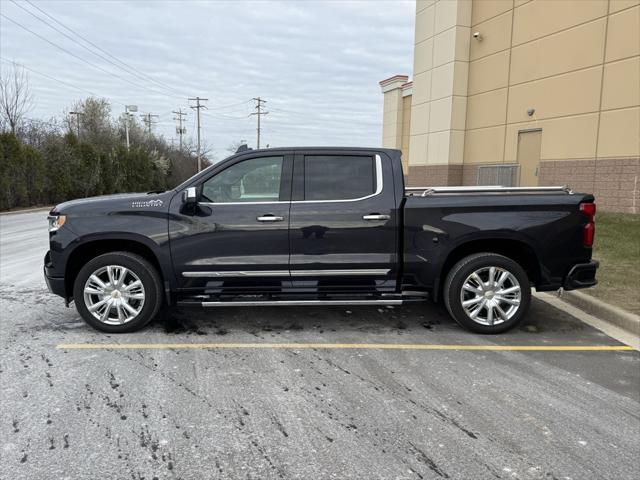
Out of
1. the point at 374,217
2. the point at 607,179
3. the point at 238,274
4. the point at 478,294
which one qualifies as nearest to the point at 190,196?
the point at 238,274

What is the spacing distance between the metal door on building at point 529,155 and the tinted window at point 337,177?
1459 cm

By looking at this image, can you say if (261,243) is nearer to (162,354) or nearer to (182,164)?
(162,354)

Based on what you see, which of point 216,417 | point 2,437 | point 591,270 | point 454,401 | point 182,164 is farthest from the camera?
point 182,164

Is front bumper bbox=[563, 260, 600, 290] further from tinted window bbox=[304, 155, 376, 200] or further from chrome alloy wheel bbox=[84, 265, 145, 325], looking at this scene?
chrome alloy wheel bbox=[84, 265, 145, 325]

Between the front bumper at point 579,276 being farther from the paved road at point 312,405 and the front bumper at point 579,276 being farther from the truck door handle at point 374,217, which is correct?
the truck door handle at point 374,217

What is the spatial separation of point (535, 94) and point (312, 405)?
17.3m

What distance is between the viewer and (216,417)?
138 inches

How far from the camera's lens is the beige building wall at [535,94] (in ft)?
47.3

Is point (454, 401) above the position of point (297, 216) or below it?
below

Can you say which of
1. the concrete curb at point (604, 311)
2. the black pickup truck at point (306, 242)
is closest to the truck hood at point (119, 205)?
the black pickup truck at point (306, 242)

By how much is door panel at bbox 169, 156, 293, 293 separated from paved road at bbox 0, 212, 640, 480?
61cm

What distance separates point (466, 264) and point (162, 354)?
318 cm

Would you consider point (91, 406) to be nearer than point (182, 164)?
Yes

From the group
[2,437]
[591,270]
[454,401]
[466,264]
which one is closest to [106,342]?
[2,437]
